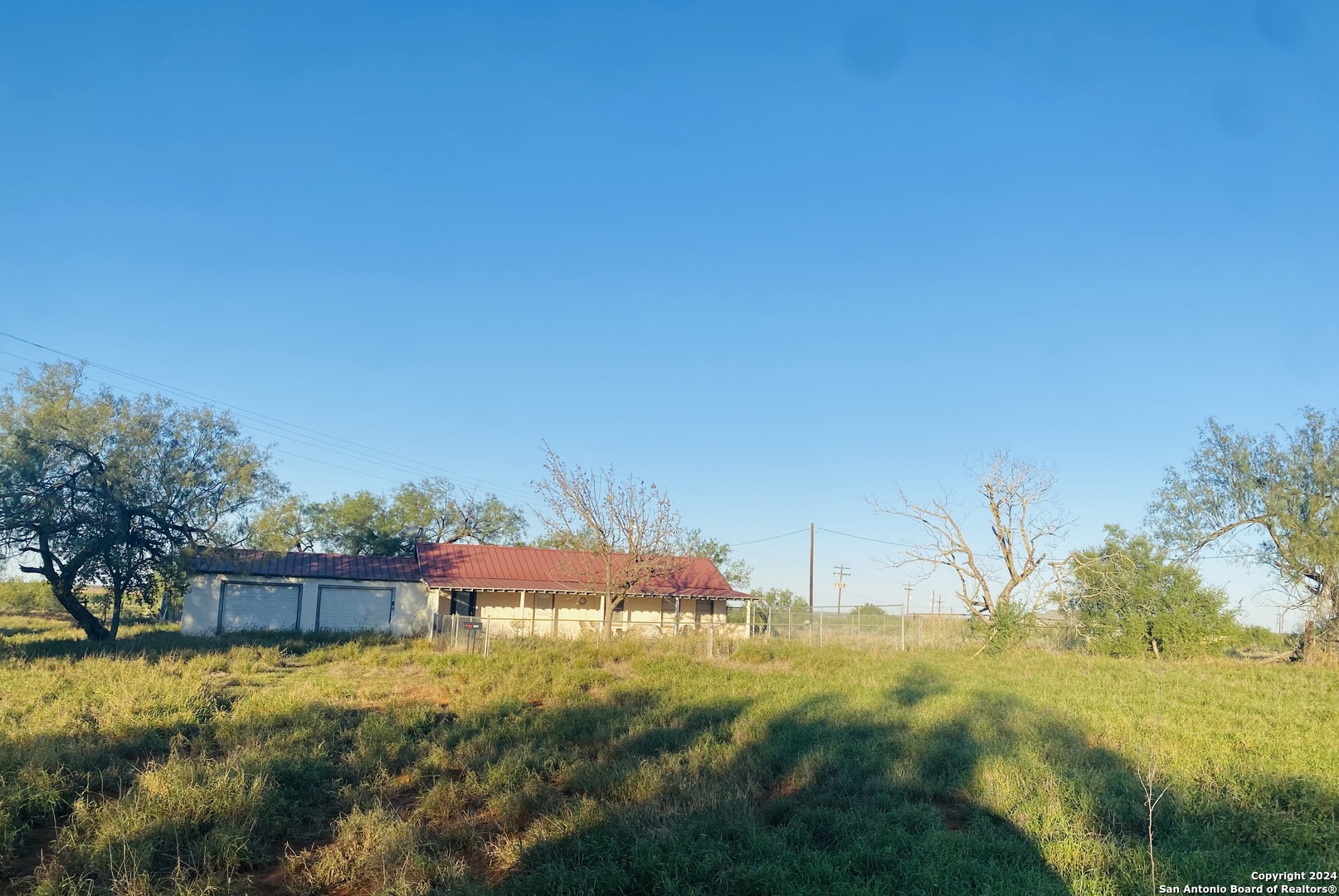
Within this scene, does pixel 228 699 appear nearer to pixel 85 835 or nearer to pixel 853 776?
pixel 85 835

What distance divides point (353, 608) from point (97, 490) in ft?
46.5

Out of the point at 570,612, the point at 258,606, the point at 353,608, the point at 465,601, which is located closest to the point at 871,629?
the point at 570,612

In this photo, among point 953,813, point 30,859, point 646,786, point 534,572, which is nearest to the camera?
point 30,859

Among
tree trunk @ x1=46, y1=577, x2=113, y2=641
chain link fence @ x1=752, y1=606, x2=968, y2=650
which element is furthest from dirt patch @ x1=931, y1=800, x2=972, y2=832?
tree trunk @ x1=46, y1=577, x2=113, y2=641

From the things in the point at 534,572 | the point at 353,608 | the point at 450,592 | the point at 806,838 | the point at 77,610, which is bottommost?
the point at 806,838

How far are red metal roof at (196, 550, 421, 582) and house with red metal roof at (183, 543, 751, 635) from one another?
45 mm

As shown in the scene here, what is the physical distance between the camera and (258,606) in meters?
32.6

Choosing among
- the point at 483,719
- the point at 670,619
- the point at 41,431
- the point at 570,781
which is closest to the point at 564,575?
the point at 670,619

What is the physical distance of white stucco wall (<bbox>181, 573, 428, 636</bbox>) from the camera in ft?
103

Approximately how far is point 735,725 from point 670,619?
26667 millimetres

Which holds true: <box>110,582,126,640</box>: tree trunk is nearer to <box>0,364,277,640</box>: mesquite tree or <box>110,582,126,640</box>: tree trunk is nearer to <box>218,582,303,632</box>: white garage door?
<box>0,364,277,640</box>: mesquite tree

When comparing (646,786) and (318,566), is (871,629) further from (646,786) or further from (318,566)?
(646,786)

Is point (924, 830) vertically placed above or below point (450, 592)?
below

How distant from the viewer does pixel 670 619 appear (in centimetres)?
3844
